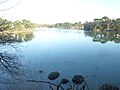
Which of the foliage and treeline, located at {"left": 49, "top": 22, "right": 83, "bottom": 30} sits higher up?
the foliage

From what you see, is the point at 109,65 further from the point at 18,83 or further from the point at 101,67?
the point at 18,83

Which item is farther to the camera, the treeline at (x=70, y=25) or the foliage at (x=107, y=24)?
the treeline at (x=70, y=25)

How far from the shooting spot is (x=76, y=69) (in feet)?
51.1

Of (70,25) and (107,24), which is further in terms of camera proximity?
(70,25)

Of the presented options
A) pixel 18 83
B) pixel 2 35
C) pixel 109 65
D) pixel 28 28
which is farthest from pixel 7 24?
pixel 28 28

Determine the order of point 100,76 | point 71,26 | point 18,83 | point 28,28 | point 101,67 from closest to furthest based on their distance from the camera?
point 18,83 < point 100,76 < point 101,67 < point 28,28 < point 71,26

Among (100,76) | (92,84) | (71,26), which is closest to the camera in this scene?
(92,84)

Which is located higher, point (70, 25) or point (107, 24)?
point (107, 24)

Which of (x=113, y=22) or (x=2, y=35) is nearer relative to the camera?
(x=2, y=35)

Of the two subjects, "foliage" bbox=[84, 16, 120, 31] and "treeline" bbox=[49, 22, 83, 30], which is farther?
"treeline" bbox=[49, 22, 83, 30]

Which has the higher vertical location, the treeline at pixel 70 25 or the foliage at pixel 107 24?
the foliage at pixel 107 24

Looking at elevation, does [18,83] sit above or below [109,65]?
above

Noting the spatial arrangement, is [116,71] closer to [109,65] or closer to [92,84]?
[109,65]

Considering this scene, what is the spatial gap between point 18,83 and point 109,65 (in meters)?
10.6
